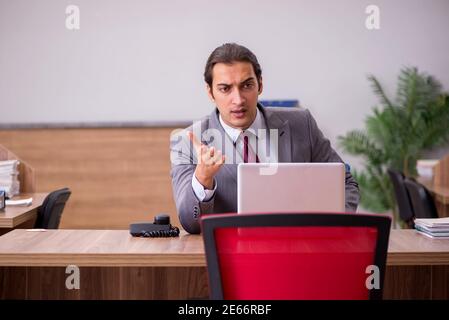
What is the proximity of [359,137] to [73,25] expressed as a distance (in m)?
3.16

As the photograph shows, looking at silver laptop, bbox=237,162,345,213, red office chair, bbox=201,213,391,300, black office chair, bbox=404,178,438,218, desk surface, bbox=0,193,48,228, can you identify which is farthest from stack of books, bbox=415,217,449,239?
desk surface, bbox=0,193,48,228

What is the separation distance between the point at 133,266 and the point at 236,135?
35.3 inches

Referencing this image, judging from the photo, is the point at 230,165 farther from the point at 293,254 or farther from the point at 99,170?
the point at 99,170

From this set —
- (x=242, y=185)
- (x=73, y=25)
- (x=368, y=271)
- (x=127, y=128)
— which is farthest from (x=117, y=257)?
(x=73, y=25)

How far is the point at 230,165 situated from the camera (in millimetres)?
2840

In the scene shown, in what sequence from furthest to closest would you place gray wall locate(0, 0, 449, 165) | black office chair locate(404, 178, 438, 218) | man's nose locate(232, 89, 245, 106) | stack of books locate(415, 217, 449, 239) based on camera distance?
gray wall locate(0, 0, 449, 165)
black office chair locate(404, 178, 438, 218)
man's nose locate(232, 89, 245, 106)
stack of books locate(415, 217, 449, 239)

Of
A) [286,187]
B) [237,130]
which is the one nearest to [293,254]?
[286,187]

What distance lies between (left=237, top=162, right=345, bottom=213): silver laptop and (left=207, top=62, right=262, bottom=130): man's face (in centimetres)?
68

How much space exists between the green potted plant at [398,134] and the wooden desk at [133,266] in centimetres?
380

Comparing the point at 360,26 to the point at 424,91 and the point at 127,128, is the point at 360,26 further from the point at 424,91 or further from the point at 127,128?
the point at 127,128

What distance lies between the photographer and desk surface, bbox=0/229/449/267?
7.25 feet

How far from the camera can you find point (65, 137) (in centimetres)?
634

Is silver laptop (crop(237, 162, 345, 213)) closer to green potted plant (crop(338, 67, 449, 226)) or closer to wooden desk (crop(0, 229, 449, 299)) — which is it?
wooden desk (crop(0, 229, 449, 299))

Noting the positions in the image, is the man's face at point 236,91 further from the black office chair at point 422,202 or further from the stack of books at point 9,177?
the stack of books at point 9,177
